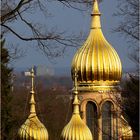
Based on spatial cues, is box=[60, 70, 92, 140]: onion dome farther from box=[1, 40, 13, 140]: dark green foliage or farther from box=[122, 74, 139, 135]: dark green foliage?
box=[122, 74, 139, 135]: dark green foliage

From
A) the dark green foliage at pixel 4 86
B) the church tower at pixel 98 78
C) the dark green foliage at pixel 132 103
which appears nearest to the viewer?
the dark green foliage at pixel 4 86

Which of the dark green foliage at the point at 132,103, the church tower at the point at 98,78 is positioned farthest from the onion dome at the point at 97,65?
the dark green foliage at the point at 132,103

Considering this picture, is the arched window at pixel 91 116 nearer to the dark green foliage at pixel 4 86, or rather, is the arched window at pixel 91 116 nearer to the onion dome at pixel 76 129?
the onion dome at pixel 76 129

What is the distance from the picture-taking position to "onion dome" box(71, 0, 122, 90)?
2491 cm

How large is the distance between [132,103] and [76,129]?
9525 mm

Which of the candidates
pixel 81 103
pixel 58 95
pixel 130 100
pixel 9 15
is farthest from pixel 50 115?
pixel 9 15

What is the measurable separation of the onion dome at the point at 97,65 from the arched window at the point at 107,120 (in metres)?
0.82

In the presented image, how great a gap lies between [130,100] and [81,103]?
10975 mm

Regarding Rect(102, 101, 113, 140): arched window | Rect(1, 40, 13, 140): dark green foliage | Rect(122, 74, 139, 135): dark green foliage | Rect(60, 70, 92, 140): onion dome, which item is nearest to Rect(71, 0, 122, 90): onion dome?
Rect(102, 101, 113, 140): arched window

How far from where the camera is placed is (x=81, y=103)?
25781mm

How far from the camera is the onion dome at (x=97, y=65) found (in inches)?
981

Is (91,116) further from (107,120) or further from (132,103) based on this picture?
(132,103)

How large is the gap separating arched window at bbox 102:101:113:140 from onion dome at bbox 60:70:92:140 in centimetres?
137

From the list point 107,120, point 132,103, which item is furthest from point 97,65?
point 132,103
